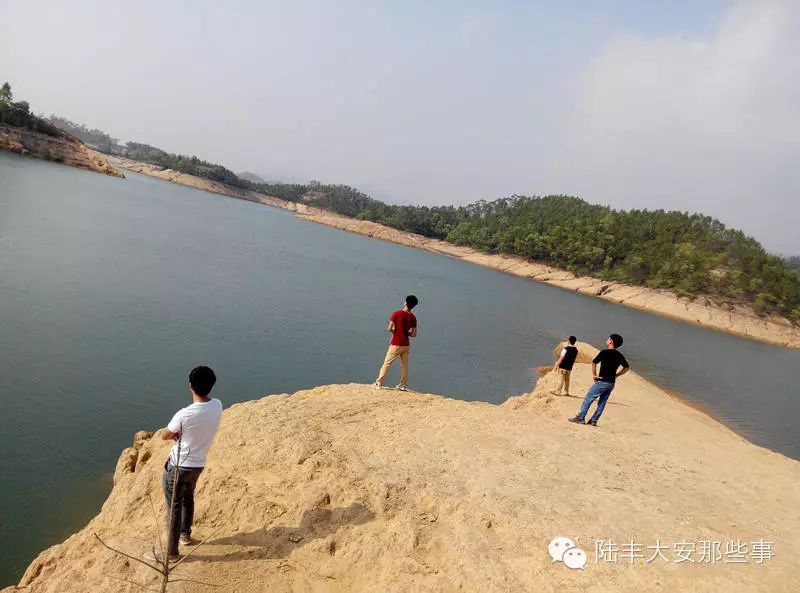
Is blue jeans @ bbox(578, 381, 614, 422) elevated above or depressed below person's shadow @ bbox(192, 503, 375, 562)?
above

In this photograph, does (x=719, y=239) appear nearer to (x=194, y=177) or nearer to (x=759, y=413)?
(x=759, y=413)

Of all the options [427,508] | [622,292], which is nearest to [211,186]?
[622,292]

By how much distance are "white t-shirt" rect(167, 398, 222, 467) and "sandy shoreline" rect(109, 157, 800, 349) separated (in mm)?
66763

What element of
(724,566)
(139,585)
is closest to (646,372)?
(724,566)

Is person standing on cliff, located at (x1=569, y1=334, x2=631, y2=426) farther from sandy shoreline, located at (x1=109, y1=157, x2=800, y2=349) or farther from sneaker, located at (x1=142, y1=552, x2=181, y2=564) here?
sandy shoreline, located at (x1=109, y1=157, x2=800, y2=349)

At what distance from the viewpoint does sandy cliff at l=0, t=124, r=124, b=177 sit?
6937 centimetres

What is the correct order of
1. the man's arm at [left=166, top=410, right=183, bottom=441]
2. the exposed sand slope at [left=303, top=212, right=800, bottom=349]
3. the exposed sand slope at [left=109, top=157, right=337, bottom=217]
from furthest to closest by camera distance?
the exposed sand slope at [left=109, top=157, right=337, bottom=217]
the exposed sand slope at [left=303, top=212, right=800, bottom=349]
the man's arm at [left=166, top=410, right=183, bottom=441]

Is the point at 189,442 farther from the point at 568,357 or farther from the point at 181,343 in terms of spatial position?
the point at 181,343

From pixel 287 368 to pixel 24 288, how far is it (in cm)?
988

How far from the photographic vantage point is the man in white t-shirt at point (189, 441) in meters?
4.43

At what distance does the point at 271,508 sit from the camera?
550 centimetres

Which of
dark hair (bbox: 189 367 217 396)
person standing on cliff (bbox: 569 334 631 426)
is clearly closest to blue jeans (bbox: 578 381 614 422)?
person standing on cliff (bbox: 569 334 631 426)

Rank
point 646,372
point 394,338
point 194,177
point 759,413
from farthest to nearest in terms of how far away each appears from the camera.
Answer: point 194,177, point 646,372, point 759,413, point 394,338

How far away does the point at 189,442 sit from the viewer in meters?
4.46
